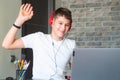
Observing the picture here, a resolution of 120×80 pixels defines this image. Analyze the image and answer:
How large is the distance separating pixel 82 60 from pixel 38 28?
3054mm

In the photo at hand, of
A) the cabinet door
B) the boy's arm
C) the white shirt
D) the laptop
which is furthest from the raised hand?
the cabinet door

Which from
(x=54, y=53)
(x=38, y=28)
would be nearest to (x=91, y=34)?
(x=38, y=28)

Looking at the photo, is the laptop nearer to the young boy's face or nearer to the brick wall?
the young boy's face

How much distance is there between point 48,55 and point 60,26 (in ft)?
0.69

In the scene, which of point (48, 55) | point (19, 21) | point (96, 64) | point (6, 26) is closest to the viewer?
point (96, 64)

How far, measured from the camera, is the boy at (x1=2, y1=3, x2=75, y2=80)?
170 centimetres

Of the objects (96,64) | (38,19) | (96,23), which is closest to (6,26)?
(38,19)

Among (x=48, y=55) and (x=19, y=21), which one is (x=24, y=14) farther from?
(x=48, y=55)

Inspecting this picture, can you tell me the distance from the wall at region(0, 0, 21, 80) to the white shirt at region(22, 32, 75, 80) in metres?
1.26

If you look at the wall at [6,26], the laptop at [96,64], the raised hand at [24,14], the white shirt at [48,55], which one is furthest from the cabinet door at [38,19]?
the laptop at [96,64]

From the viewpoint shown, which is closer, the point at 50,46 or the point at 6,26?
the point at 50,46

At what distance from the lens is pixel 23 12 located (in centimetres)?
166

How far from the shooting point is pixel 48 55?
5.74ft

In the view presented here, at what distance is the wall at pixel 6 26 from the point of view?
2.98 metres
